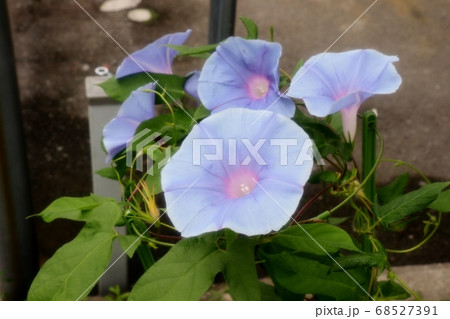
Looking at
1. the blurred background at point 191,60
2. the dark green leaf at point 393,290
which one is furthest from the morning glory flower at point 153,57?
the blurred background at point 191,60

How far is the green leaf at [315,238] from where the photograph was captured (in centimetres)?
67

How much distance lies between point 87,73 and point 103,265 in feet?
4.77

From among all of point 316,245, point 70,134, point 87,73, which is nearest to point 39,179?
point 70,134

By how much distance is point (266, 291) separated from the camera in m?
0.87

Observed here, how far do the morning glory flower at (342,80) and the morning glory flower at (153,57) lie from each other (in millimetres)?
170

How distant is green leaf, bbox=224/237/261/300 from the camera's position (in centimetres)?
67

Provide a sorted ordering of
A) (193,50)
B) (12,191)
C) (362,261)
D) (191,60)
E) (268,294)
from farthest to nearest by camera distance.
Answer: (191,60)
(12,191)
(268,294)
(193,50)
(362,261)

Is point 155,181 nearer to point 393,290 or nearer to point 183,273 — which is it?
point 183,273

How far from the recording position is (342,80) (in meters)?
0.70

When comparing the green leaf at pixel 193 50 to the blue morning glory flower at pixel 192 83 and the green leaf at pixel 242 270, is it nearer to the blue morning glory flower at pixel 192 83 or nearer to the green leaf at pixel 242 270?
the blue morning glory flower at pixel 192 83

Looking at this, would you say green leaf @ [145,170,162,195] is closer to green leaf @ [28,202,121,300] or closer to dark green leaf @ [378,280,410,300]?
green leaf @ [28,202,121,300]

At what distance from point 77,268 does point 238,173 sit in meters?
0.18

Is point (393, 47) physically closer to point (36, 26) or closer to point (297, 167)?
point (36, 26)

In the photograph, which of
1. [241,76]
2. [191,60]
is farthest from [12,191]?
[191,60]
